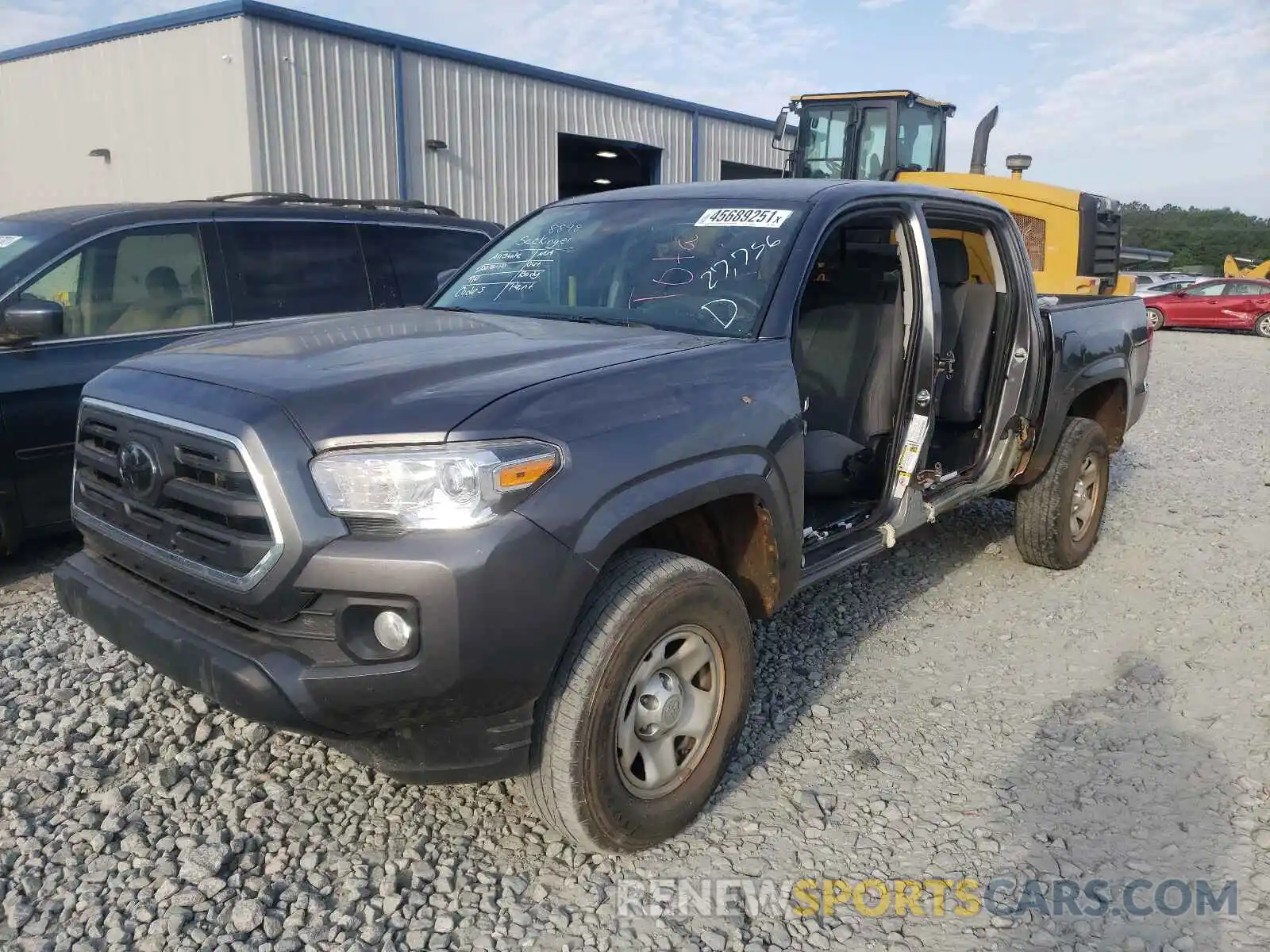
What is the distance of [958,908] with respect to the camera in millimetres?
2658

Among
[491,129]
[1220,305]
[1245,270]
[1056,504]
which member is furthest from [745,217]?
[1245,270]

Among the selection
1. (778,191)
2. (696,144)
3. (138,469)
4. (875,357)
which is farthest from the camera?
(696,144)

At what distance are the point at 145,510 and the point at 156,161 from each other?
12568 mm

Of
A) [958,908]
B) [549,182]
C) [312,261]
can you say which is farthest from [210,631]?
[549,182]

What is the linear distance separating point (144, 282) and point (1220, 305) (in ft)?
85.3

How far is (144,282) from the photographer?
5055mm

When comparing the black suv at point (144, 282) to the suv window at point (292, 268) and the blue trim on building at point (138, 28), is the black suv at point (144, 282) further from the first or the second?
the blue trim on building at point (138, 28)

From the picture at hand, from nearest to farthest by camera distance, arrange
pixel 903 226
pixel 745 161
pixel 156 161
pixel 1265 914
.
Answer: pixel 1265 914 < pixel 903 226 < pixel 156 161 < pixel 745 161

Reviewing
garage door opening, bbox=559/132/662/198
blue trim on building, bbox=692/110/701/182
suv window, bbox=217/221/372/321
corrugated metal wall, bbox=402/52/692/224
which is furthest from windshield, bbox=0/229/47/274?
blue trim on building, bbox=692/110/701/182

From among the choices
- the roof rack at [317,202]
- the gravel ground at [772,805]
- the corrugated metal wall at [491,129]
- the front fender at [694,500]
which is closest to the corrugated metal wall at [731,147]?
the corrugated metal wall at [491,129]

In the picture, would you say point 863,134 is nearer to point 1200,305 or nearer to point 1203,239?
point 1200,305

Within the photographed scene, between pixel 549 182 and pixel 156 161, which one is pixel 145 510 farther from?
pixel 549 182

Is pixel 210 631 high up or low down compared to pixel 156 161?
down

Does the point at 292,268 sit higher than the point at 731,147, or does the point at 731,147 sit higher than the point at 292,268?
the point at 731,147
